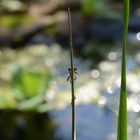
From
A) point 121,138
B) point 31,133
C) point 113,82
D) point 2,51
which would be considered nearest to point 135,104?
point 113,82

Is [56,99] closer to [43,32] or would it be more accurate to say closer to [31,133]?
[31,133]

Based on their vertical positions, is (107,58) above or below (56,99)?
above

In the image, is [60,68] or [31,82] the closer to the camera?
[31,82]

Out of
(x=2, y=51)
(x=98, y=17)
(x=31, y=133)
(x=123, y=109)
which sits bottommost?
(x=31, y=133)

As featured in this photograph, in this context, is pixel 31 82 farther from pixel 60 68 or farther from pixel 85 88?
pixel 60 68

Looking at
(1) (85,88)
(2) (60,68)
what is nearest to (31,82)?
(1) (85,88)

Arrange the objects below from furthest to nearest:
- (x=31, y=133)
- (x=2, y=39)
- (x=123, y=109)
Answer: (x=2, y=39)
(x=31, y=133)
(x=123, y=109)

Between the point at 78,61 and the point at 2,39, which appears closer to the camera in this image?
the point at 78,61

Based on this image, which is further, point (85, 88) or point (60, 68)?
point (60, 68)
